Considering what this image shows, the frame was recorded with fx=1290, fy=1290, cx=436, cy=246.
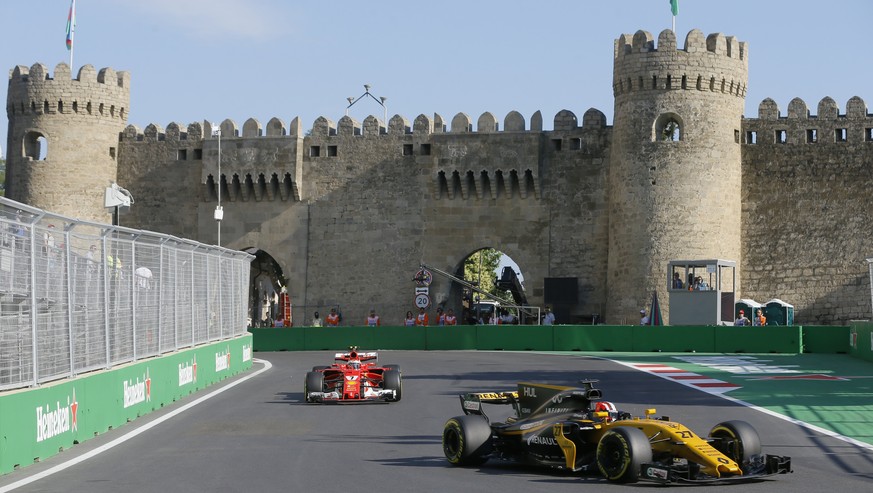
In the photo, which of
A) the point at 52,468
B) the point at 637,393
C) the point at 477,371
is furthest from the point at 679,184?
the point at 52,468

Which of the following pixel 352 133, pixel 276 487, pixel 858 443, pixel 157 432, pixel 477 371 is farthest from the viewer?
pixel 352 133

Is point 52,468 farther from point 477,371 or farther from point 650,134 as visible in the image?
point 650,134

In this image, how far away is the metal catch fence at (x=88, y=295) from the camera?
41.3 ft

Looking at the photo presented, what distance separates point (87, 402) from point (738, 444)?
7.67 metres

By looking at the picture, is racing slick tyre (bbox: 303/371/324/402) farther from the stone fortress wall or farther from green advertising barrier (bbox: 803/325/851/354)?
the stone fortress wall

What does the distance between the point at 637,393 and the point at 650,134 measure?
2327cm

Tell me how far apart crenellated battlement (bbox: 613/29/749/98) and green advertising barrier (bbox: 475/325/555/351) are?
403 inches

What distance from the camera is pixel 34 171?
50.5 m

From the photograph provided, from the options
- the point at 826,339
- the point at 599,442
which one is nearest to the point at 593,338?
the point at 826,339

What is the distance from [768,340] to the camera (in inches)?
1438

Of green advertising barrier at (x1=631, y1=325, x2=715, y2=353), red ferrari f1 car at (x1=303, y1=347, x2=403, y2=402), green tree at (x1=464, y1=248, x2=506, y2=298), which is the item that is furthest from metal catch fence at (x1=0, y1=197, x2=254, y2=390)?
green tree at (x1=464, y1=248, x2=506, y2=298)

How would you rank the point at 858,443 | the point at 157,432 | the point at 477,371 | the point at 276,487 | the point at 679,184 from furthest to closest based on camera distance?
the point at 679,184, the point at 477,371, the point at 157,432, the point at 858,443, the point at 276,487

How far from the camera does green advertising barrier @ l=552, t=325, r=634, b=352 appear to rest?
3834 centimetres

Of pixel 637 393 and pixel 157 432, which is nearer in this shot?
pixel 157 432
